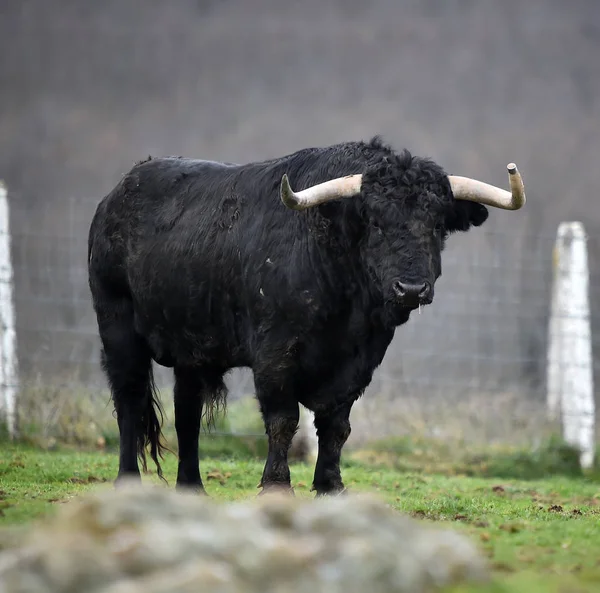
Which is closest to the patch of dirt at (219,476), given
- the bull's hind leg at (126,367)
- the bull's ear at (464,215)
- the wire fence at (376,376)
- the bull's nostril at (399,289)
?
the bull's hind leg at (126,367)

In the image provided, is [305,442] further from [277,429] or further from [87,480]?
[277,429]

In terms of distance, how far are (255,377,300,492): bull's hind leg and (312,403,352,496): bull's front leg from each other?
10.3 inches

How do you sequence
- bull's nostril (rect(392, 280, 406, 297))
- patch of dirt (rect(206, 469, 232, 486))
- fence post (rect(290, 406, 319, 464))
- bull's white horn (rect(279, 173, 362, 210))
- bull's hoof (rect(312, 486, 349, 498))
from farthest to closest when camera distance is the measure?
1. fence post (rect(290, 406, 319, 464))
2. patch of dirt (rect(206, 469, 232, 486))
3. bull's hoof (rect(312, 486, 349, 498))
4. bull's white horn (rect(279, 173, 362, 210))
5. bull's nostril (rect(392, 280, 406, 297))

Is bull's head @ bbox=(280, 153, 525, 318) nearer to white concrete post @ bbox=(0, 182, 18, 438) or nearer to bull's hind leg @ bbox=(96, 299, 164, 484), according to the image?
bull's hind leg @ bbox=(96, 299, 164, 484)

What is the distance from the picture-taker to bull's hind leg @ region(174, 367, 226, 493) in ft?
28.8

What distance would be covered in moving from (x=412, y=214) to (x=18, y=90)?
18011 mm

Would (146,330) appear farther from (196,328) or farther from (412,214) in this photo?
(412,214)

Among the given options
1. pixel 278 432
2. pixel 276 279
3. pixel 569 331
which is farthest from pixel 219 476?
pixel 569 331

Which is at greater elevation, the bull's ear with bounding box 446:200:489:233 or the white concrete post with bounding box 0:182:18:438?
the bull's ear with bounding box 446:200:489:233

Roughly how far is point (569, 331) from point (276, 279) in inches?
226

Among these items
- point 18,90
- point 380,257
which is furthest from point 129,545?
point 18,90

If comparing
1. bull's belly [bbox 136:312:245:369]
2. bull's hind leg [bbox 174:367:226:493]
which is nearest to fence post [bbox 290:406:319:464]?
bull's hind leg [bbox 174:367:226:493]

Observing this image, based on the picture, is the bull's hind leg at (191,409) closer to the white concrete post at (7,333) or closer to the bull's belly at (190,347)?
the bull's belly at (190,347)

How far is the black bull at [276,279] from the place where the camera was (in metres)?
7.33
